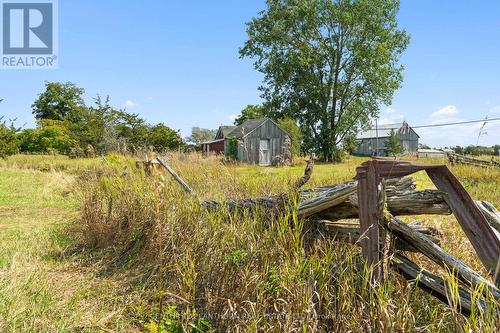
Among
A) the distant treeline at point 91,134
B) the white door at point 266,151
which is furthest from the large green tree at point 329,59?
the distant treeline at point 91,134

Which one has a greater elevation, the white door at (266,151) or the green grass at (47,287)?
the white door at (266,151)

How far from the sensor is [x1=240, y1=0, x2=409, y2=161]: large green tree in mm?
33312

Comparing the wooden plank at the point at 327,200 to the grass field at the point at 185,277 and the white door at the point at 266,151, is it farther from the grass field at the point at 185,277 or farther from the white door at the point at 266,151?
the white door at the point at 266,151

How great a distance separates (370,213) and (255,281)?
1040 mm

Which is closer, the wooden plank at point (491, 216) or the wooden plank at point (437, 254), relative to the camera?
the wooden plank at point (437, 254)

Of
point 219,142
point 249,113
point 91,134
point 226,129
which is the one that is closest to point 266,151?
point 219,142

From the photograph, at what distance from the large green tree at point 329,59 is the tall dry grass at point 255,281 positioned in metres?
30.9

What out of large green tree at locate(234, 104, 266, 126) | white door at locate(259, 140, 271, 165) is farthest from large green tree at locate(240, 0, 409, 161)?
large green tree at locate(234, 104, 266, 126)

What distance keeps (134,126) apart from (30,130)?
10.6m

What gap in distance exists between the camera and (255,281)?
2850mm

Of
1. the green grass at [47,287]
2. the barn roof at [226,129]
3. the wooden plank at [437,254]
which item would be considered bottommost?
the green grass at [47,287]

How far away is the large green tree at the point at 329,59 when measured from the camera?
33312 mm

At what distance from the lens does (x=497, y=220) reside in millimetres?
2795

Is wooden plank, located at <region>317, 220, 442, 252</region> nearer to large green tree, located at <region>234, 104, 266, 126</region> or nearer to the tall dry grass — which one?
the tall dry grass
